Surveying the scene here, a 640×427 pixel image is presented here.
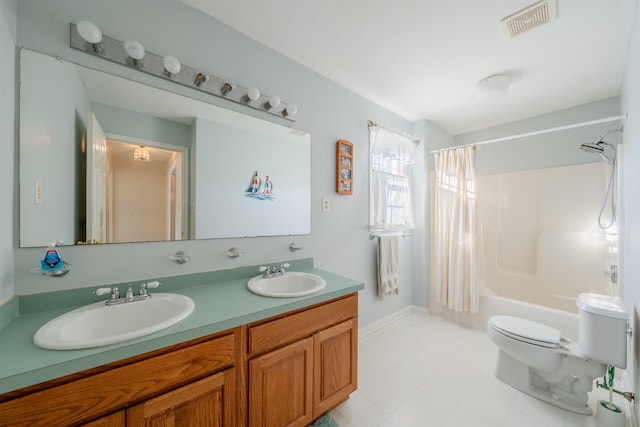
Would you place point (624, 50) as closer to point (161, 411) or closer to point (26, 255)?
point (161, 411)

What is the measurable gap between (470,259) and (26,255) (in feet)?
10.8

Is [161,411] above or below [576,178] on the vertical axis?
below

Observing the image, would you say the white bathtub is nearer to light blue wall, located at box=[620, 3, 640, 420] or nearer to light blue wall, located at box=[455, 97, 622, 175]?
light blue wall, located at box=[620, 3, 640, 420]

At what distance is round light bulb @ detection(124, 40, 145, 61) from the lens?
3.84 ft

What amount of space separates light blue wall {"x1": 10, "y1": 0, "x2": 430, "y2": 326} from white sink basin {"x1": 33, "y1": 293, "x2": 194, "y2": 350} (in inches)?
7.3

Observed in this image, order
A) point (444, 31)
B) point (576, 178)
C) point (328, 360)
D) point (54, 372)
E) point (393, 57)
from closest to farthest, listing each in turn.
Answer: point (54, 372) < point (328, 360) < point (444, 31) < point (393, 57) < point (576, 178)

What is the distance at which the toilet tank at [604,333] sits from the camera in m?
1.36

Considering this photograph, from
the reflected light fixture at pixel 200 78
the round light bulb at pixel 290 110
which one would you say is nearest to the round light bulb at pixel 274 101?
the round light bulb at pixel 290 110

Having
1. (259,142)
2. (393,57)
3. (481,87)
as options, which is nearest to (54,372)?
(259,142)

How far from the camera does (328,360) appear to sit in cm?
138

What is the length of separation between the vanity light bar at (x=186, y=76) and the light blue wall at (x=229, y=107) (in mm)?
35

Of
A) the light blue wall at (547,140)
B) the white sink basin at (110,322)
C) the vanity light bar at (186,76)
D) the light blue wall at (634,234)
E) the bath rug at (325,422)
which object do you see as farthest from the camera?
the light blue wall at (547,140)

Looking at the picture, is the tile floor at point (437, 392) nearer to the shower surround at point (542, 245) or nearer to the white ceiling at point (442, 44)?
the shower surround at point (542, 245)

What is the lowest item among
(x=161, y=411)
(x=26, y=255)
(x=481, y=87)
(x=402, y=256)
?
(x=161, y=411)
